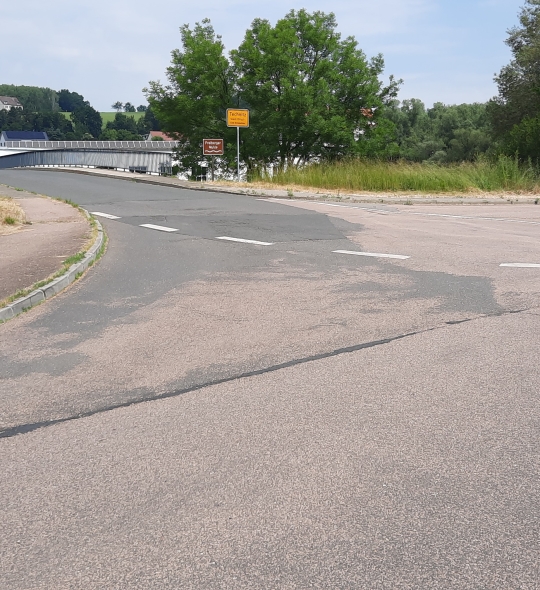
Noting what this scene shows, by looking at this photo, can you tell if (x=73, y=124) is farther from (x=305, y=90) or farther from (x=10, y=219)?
(x=10, y=219)

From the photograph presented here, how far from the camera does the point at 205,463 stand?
3.54 m

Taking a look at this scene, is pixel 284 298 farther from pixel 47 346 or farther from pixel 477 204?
pixel 477 204

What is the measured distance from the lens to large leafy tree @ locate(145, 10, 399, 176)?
143 ft

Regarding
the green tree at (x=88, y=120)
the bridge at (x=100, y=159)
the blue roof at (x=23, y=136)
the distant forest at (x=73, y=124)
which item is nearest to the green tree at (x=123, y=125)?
the distant forest at (x=73, y=124)

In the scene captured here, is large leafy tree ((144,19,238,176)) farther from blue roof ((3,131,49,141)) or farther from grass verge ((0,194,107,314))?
blue roof ((3,131,49,141))

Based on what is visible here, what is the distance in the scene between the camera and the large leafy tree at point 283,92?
143 feet

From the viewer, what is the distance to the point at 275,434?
387cm

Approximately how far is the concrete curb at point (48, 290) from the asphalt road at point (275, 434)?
0.19m

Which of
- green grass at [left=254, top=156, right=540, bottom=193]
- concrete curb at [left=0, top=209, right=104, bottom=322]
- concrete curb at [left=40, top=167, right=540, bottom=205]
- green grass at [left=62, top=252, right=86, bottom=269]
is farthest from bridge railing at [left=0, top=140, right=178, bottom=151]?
concrete curb at [left=0, top=209, right=104, bottom=322]

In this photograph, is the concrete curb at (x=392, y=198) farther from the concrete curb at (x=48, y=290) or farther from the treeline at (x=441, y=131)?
the treeline at (x=441, y=131)

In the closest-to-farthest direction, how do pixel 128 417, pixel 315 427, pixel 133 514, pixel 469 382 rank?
pixel 133 514 → pixel 315 427 → pixel 128 417 → pixel 469 382

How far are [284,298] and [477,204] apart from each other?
15.5 metres

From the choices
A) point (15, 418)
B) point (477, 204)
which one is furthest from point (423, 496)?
point (477, 204)

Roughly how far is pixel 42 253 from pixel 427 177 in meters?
17.9
